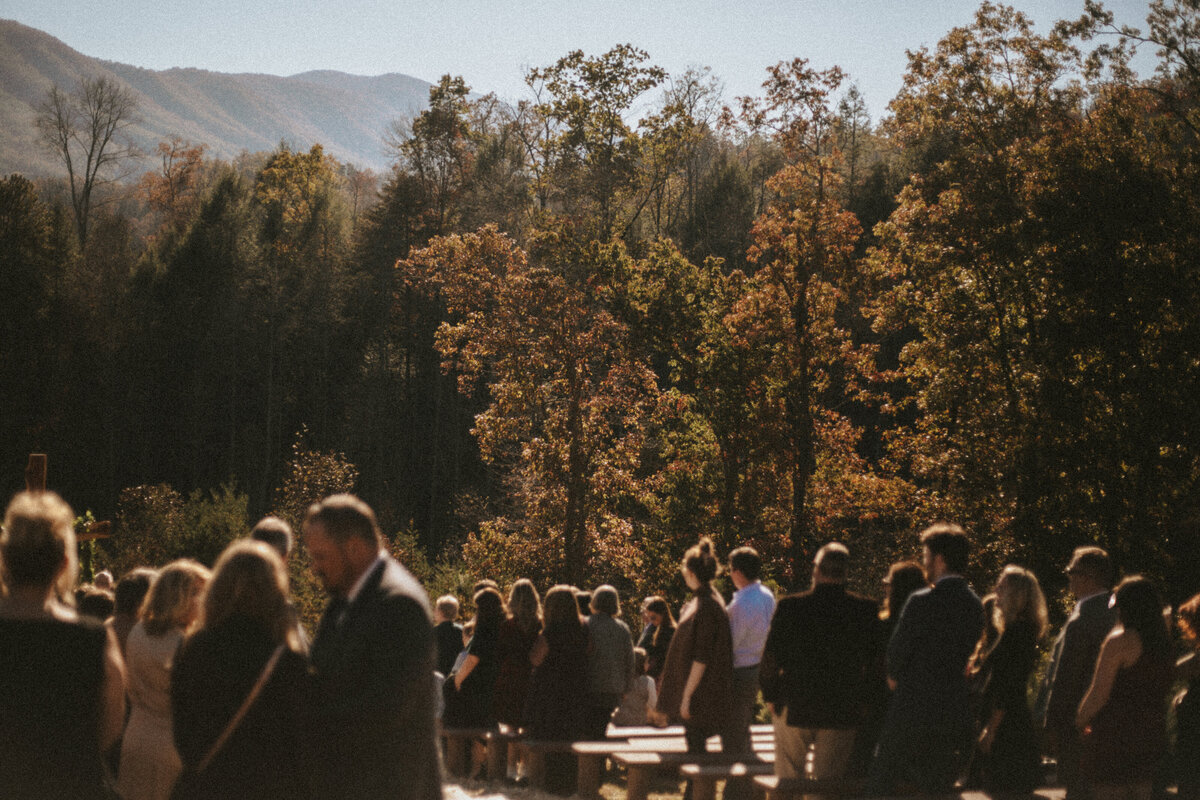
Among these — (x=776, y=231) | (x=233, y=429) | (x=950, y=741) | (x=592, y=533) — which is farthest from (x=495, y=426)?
(x=233, y=429)

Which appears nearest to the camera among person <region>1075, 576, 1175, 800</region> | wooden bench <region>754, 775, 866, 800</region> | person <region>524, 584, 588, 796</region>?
person <region>1075, 576, 1175, 800</region>

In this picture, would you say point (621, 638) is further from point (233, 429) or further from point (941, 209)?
point (233, 429)

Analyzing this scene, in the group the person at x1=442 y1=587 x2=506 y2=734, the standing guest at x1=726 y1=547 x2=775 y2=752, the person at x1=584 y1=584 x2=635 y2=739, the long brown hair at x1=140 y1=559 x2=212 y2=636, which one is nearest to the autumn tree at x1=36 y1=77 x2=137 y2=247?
the person at x1=442 y1=587 x2=506 y2=734

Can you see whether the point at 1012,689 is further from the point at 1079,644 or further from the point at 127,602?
the point at 127,602

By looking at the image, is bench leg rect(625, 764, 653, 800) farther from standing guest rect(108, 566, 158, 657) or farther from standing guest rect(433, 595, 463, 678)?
standing guest rect(108, 566, 158, 657)

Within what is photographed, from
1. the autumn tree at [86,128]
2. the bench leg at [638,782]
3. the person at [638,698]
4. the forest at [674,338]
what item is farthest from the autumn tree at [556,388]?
the autumn tree at [86,128]

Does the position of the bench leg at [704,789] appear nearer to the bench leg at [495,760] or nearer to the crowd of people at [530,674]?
the crowd of people at [530,674]

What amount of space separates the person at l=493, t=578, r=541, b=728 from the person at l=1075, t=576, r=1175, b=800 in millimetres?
4931

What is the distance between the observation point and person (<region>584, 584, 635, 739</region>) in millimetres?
9461

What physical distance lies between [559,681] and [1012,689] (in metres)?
3.88

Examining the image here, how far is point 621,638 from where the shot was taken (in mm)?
9531

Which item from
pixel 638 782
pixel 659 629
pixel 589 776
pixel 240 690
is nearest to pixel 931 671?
pixel 638 782

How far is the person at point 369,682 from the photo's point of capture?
3828mm

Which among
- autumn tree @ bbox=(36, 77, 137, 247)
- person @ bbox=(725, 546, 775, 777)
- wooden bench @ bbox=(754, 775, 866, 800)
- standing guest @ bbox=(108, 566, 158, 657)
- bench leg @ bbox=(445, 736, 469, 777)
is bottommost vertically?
bench leg @ bbox=(445, 736, 469, 777)
